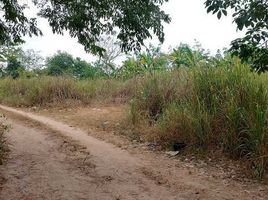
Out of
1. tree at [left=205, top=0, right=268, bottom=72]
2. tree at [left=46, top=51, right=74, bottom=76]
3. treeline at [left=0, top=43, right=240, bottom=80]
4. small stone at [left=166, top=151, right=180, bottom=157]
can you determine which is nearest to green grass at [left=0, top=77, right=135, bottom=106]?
treeline at [left=0, top=43, right=240, bottom=80]

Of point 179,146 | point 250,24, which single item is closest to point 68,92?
point 179,146

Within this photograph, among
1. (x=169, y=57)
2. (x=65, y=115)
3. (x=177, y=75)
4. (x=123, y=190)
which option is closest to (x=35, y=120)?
(x=65, y=115)

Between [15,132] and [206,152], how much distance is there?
190 inches

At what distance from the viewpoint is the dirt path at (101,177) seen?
4.80 m

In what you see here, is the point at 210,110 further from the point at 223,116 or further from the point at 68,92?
the point at 68,92

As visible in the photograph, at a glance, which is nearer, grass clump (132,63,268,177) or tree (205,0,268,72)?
tree (205,0,268,72)

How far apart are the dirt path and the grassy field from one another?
2.21ft

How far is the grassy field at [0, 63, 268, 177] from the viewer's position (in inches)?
226

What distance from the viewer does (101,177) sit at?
5.45m

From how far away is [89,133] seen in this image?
29.0 ft

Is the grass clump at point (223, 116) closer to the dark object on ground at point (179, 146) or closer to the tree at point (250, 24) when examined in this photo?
the dark object on ground at point (179, 146)

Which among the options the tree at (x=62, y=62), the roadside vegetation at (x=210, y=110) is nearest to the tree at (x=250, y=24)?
the roadside vegetation at (x=210, y=110)

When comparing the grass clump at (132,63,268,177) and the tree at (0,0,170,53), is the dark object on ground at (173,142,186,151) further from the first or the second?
the tree at (0,0,170,53)

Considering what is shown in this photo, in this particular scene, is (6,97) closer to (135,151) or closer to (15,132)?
(15,132)
